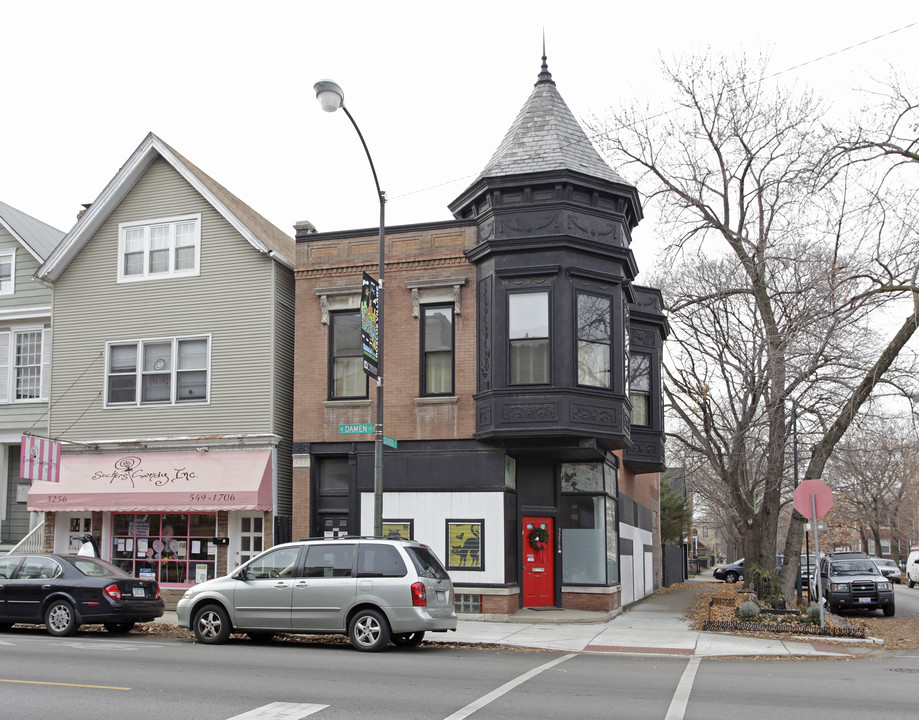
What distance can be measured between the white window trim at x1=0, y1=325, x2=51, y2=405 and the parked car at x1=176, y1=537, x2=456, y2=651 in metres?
11.6

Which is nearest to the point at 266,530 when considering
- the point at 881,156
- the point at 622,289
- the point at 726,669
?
the point at 622,289

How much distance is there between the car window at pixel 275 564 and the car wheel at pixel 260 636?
3.96 feet

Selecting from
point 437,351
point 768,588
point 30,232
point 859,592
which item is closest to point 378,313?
point 437,351

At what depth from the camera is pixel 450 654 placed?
14.0 metres

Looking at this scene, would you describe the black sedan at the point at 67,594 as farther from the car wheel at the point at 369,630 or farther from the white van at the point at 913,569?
the white van at the point at 913,569

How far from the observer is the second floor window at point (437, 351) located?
20484 millimetres

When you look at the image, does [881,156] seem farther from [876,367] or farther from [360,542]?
[360,542]

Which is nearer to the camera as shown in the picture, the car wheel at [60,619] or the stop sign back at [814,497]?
the car wheel at [60,619]

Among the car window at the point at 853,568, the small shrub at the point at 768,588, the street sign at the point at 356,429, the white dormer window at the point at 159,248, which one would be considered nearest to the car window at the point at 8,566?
the street sign at the point at 356,429

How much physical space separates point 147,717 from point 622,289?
1489 cm

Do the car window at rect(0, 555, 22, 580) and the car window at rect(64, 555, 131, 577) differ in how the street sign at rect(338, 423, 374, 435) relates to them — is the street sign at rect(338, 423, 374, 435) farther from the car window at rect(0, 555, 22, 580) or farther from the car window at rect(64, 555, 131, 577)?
the car window at rect(0, 555, 22, 580)

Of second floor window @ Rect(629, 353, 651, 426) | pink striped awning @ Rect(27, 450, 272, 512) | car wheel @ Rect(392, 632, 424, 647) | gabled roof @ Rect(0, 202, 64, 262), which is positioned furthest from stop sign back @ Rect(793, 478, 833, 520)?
gabled roof @ Rect(0, 202, 64, 262)

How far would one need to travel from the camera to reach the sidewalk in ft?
49.4

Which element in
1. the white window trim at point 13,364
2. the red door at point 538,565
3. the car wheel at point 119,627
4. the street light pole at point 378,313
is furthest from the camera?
the white window trim at point 13,364
